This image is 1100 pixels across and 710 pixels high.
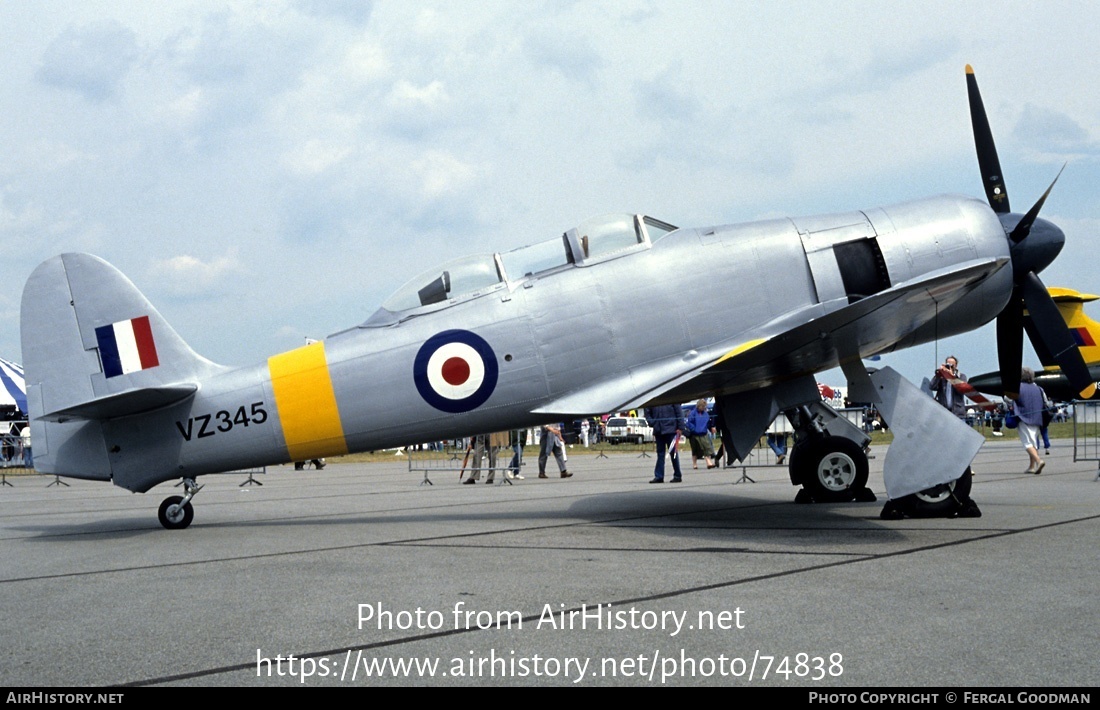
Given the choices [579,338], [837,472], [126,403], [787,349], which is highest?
[126,403]

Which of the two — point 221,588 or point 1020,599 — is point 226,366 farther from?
point 1020,599

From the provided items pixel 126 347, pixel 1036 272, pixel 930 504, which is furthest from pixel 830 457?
pixel 126 347

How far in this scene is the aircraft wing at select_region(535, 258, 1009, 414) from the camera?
7.69m

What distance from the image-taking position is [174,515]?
32.8 ft

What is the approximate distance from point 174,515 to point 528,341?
4.30 meters

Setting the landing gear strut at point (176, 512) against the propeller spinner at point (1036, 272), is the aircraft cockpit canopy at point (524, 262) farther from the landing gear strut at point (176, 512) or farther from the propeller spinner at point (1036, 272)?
the propeller spinner at point (1036, 272)

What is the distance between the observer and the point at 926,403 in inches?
325

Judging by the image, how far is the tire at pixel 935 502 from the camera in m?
8.68

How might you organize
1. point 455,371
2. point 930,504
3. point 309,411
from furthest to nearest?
point 309,411 < point 455,371 < point 930,504

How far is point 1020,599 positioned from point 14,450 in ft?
107

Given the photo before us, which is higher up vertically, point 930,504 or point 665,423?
point 665,423

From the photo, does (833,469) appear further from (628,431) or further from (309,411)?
(628,431)

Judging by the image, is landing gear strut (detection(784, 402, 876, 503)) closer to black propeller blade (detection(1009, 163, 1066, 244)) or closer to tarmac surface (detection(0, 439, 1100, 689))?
tarmac surface (detection(0, 439, 1100, 689))
